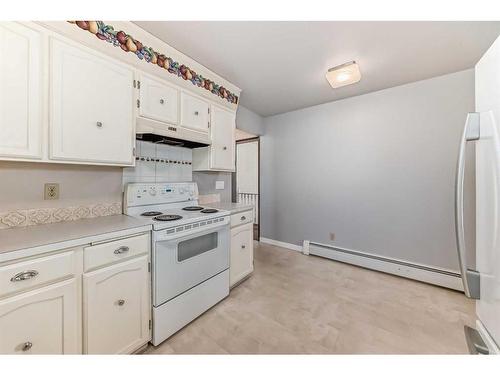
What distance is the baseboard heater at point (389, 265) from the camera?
2283 mm

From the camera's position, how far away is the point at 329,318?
181 centimetres

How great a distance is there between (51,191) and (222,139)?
1633mm

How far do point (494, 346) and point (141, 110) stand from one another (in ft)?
7.64

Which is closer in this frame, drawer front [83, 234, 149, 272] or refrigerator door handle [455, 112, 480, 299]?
refrigerator door handle [455, 112, 480, 299]

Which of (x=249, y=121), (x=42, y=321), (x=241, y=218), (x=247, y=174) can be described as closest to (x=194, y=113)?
(x=241, y=218)

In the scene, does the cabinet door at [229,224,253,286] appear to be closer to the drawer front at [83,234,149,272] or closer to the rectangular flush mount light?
the drawer front at [83,234,149,272]

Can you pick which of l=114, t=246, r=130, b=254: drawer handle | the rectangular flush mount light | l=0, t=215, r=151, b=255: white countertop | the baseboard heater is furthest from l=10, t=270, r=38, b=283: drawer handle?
the baseboard heater

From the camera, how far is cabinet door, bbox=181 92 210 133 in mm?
2031

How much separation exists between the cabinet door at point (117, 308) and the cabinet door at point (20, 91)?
814 millimetres

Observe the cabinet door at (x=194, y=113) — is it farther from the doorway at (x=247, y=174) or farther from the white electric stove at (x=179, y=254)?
the doorway at (x=247, y=174)

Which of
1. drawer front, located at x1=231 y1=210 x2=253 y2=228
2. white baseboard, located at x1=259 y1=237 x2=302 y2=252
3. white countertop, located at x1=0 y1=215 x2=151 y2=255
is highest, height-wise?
white countertop, located at x1=0 y1=215 x2=151 y2=255

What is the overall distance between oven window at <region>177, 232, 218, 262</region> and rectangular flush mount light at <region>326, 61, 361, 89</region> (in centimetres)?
197

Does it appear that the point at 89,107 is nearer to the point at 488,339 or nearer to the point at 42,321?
the point at 42,321

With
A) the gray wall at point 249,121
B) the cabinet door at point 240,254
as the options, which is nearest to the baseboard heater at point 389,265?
the cabinet door at point 240,254
